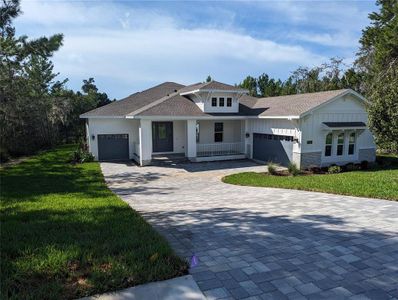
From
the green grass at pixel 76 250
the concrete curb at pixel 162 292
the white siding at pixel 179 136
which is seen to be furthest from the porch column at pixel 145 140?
the concrete curb at pixel 162 292

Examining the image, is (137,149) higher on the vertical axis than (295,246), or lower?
higher

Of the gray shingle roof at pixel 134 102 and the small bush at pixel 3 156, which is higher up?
the gray shingle roof at pixel 134 102

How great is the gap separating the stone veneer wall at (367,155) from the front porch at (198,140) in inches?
279

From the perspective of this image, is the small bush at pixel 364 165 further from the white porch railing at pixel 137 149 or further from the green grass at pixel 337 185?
the white porch railing at pixel 137 149

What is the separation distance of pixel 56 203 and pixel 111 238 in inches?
157

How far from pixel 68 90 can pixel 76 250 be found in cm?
3929

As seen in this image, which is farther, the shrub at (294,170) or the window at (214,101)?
the window at (214,101)

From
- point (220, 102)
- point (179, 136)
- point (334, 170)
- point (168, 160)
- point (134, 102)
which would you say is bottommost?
point (334, 170)

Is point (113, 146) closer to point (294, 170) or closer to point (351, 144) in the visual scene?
point (294, 170)

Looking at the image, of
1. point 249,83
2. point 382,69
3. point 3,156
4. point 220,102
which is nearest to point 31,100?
point 3,156

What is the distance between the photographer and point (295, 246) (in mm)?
5020

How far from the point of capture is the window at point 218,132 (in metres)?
21.2

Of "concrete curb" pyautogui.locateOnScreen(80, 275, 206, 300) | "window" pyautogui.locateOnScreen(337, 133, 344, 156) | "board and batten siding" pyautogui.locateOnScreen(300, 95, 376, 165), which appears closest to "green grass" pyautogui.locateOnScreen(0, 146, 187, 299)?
"concrete curb" pyautogui.locateOnScreen(80, 275, 206, 300)

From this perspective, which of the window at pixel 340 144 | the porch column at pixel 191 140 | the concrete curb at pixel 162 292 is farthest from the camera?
the porch column at pixel 191 140
